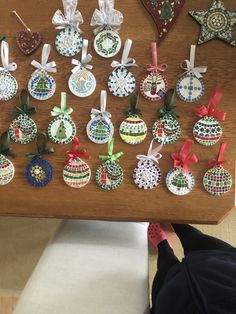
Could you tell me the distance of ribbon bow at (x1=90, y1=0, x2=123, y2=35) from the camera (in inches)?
26.8

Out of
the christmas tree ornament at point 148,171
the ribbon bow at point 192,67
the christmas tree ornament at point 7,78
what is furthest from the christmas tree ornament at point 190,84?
the christmas tree ornament at point 7,78

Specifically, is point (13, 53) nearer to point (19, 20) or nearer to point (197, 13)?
point (19, 20)

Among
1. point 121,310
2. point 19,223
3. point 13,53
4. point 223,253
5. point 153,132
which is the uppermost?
point 13,53

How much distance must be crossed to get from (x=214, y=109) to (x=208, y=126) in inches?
1.3

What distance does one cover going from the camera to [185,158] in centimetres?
68

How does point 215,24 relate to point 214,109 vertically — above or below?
above

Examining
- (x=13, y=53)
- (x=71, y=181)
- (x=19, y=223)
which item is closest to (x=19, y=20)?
(x=13, y=53)

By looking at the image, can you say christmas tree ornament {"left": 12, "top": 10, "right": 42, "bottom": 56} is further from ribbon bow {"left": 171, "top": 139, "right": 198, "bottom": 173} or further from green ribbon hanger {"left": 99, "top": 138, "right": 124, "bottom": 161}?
ribbon bow {"left": 171, "top": 139, "right": 198, "bottom": 173}

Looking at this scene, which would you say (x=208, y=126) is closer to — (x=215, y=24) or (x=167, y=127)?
(x=167, y=127)

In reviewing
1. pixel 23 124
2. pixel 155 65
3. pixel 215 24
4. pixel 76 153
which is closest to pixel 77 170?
pixel 76 153

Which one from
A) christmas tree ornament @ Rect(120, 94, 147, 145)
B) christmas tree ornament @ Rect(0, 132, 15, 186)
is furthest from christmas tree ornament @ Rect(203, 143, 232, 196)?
christmas tree ornament @ Rect(0, 132, 15, 186)

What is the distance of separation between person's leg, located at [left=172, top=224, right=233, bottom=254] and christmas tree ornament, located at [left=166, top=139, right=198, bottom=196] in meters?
0.17

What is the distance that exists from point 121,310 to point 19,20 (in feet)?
1.81

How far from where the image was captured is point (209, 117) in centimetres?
68
